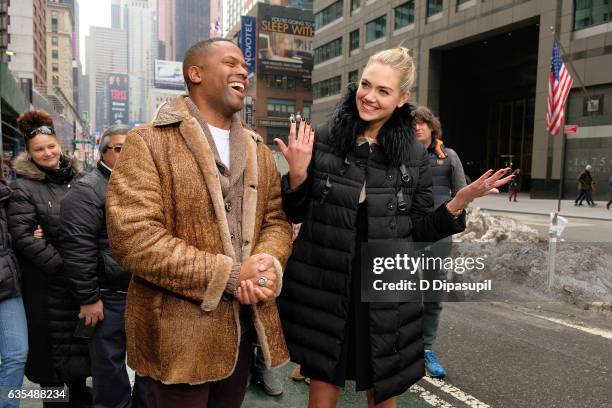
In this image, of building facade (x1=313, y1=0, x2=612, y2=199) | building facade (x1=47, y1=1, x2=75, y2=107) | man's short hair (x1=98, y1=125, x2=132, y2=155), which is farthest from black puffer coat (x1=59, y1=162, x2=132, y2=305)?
building facade (x1=47, y1=1, x2=75, y2=107)

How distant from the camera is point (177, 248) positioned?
1.79 metres

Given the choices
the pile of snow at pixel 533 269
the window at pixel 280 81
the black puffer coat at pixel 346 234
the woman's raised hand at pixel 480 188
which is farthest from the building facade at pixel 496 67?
the window at pixel 280 81

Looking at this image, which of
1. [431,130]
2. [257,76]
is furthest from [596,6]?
[257,76]

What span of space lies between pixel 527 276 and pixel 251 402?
5153 millimetres

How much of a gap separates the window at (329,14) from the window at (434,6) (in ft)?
51.0

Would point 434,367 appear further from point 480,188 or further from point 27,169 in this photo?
point 27,169

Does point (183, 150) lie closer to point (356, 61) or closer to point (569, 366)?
point (569, 366)

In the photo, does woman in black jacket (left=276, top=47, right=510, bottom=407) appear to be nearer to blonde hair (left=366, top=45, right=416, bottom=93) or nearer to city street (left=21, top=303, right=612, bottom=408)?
blonde hair (left=366, top=45, right=416, bottom=93)

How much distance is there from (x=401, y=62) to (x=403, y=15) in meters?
41.8

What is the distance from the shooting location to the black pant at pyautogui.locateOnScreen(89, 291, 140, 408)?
2990mm

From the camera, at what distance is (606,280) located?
6.77m

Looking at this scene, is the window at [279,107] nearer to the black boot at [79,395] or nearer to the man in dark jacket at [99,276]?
the black boot at [79,395]

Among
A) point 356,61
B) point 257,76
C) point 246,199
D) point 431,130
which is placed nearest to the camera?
point 246,199

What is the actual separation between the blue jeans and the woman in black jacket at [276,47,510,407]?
1.83m
